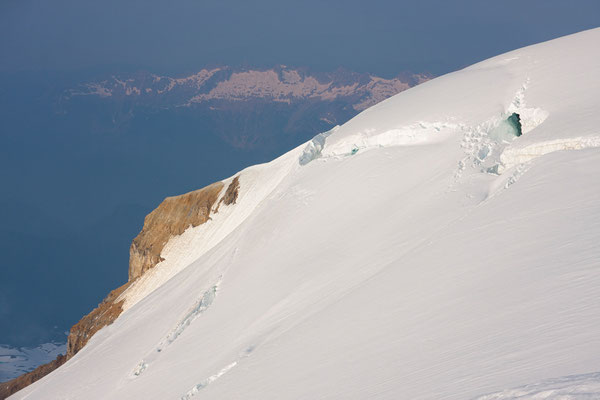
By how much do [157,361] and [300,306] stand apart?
22.6 ft

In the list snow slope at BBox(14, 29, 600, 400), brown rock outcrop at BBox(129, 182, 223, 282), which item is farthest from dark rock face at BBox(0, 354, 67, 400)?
snow slope at BBox(14, 29, 600, 400)

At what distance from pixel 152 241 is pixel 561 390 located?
1534 inches

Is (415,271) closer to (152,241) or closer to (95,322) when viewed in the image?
(95,322)

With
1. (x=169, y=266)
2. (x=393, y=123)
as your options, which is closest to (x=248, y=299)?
(x=393, y=123)

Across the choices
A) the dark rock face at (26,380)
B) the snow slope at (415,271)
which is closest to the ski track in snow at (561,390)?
the snow slope at (415,271)

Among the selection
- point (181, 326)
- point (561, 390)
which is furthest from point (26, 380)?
point (561, 390)

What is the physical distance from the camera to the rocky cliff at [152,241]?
1559 inches

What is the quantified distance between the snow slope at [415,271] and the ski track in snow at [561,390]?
3 cm

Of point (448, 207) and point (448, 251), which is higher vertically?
point (448, 207)

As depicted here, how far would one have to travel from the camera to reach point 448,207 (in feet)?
59.1

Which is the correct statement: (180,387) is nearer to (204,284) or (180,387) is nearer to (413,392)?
(204,284)

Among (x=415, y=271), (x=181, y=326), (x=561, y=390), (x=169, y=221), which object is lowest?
(x=561, y=390)

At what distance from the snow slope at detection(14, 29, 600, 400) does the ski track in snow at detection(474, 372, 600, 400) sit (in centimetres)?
3

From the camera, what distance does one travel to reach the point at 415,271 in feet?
48.5
